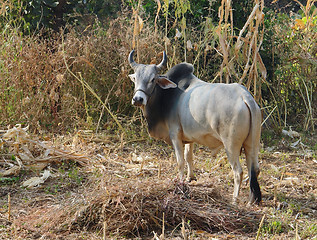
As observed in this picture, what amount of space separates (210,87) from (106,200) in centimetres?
150

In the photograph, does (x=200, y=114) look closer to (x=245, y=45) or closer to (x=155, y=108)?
(x=155, y=108)

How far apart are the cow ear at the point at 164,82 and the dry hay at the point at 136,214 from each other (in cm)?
121

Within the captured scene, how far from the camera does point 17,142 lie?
5531 mm

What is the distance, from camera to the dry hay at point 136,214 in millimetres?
3771

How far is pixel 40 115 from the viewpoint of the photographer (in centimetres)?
707

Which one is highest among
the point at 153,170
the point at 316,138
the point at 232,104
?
the point at 232,104

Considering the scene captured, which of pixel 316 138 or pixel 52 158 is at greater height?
pixel 52 158

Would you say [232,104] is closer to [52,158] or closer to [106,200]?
[106,200]

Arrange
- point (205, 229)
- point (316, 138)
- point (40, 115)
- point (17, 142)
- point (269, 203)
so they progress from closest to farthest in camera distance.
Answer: point (205, 229)
point (269, 203)
point (17, 142)
point (40, 115)
point (316, 138)

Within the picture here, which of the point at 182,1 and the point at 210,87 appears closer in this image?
the point at 210,87

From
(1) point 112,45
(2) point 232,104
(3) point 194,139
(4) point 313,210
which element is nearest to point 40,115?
(1) point 112,45

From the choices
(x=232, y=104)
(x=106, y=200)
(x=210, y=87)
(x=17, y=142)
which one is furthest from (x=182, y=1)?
(x=106, y=200)

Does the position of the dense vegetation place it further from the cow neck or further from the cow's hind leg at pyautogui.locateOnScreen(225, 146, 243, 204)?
the cow's hind leg at pyautogui.locateOnScreen(225, 146, 243, 204)

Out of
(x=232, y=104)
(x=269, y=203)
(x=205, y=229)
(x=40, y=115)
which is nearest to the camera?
(x=205, y=229)
